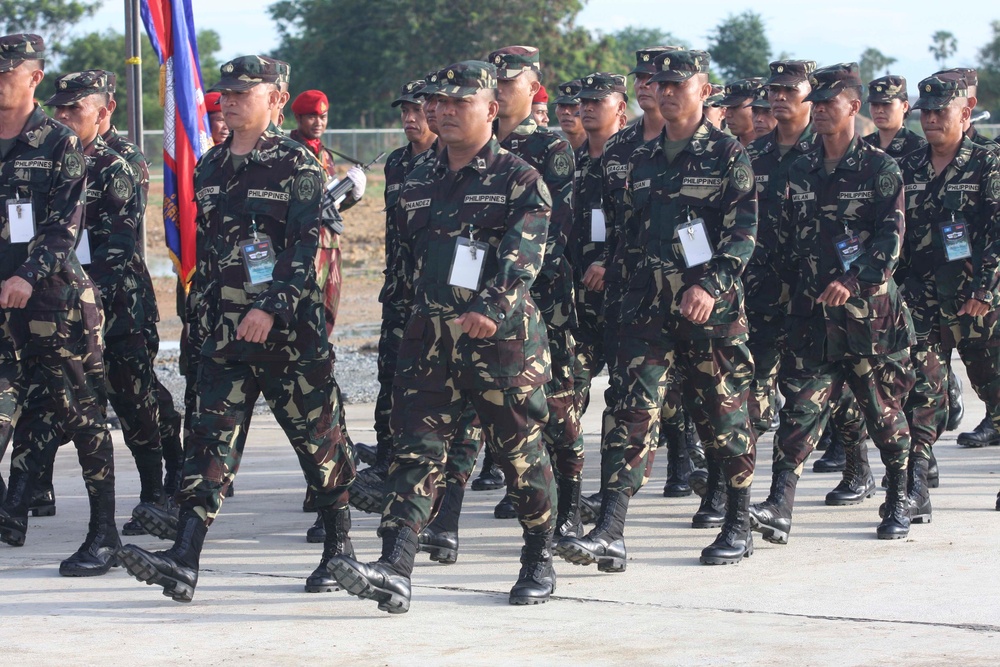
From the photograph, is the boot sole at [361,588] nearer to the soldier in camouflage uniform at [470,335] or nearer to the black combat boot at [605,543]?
the soldier in camouflage uniform at [470,335]

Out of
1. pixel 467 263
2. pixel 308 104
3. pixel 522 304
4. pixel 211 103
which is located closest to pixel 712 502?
pixel 522 304

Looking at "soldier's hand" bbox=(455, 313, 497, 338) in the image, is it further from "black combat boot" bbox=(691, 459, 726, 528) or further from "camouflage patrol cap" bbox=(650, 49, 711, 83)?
"black combat boot" bbox=(691, 459, 726, 528)

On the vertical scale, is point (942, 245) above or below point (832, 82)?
below

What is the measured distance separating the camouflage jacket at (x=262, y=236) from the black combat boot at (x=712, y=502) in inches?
97.0

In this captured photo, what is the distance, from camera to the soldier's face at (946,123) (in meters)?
8.38

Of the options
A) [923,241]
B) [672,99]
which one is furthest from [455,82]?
[923,241]

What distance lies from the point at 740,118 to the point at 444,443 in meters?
4.31

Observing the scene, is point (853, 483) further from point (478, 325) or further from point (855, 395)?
point (478, 325)

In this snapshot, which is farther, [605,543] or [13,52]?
[13,52]

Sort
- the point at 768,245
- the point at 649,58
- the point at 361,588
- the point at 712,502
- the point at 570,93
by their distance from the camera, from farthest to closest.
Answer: the point at 570,93, the point at 768,245, the point at 712,502, the point at 649,58, the point at 361,588

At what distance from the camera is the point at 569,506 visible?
7672 mm

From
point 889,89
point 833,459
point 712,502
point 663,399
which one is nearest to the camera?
point 663,399

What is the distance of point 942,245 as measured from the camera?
8461 millimetres

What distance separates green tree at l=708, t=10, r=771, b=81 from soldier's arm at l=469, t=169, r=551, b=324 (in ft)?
242
